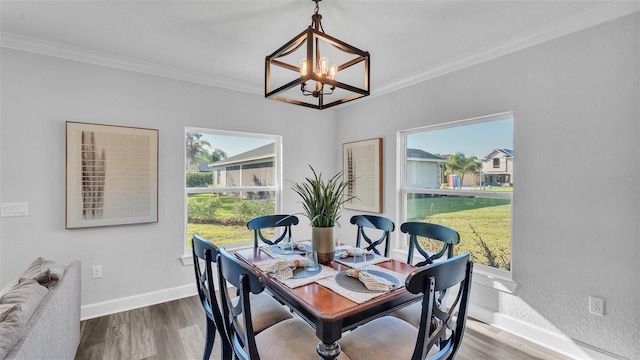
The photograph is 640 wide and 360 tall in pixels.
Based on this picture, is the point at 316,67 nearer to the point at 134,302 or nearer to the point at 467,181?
the point at 467,181

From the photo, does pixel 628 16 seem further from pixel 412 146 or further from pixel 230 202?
pixel 230 202

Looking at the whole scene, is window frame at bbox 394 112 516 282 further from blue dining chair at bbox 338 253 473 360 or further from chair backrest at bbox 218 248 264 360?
chair backrest at bbox 218 248 264 360

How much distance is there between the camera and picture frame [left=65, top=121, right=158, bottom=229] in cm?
258

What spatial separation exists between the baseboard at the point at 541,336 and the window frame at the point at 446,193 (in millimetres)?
263

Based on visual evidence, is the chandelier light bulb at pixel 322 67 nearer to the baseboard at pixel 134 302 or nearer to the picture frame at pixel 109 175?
the picture frame at pixel 109 175

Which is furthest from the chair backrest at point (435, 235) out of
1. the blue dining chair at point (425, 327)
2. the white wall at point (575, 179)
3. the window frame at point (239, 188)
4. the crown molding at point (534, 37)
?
the window frame at point (239, 188)

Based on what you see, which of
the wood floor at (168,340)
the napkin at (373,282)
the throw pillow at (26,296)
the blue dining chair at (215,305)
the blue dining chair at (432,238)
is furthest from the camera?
the wood floor at (168,340)

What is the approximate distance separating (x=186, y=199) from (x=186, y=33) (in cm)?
169

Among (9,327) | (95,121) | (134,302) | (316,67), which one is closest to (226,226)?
(134,302)

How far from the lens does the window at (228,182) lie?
328 cm

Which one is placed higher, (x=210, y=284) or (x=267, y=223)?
(x=267, y=223)

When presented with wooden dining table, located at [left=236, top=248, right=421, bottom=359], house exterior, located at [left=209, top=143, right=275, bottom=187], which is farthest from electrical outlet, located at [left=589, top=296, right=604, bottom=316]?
house exterior, located at [left=209, top=143, right=275, bottom=187]

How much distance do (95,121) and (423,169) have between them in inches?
131

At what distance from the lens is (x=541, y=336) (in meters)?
2.27
